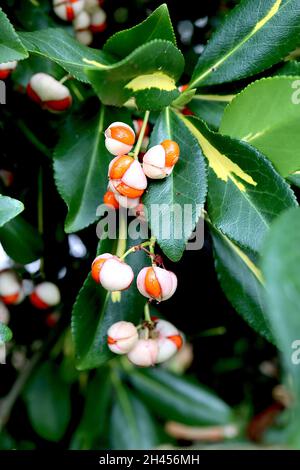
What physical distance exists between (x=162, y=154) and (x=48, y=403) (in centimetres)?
78

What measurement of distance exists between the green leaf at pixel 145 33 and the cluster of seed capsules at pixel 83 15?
213 millimetres

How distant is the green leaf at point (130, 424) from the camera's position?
1.31 meters

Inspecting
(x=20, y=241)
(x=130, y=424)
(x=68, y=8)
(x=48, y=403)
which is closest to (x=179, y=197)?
(x=20, y=241)

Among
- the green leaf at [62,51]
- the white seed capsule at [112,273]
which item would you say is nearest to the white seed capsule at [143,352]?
the white seed capsule at [112,273]

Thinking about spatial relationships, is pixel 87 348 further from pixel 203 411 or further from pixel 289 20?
pixel 203 411

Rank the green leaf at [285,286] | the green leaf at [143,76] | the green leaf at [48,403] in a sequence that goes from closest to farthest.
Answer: the green leaf at [285,286] → the green leaf at [143,76] → the green leaf at [48,403]

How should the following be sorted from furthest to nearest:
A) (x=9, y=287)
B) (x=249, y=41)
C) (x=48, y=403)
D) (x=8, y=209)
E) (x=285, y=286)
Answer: (x=48, y=403)
(x=9, y=287)
(x=249, y=41)
(x=8, y=209)
(x=285, y=286)

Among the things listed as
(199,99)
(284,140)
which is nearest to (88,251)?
(199,99)

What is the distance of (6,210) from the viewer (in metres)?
0.58

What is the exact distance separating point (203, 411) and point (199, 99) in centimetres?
80

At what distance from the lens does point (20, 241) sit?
2.49 feet

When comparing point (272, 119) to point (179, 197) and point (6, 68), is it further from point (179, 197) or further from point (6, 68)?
point (6, 68)

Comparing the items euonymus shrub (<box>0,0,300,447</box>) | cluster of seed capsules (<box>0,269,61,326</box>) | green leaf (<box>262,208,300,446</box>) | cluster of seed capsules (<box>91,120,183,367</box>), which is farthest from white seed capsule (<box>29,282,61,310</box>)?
green leaf (<box>262,208,300,446</box>)

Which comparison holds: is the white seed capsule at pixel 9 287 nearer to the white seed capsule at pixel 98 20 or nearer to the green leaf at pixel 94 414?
the white seed capsule at pixel 98 20
